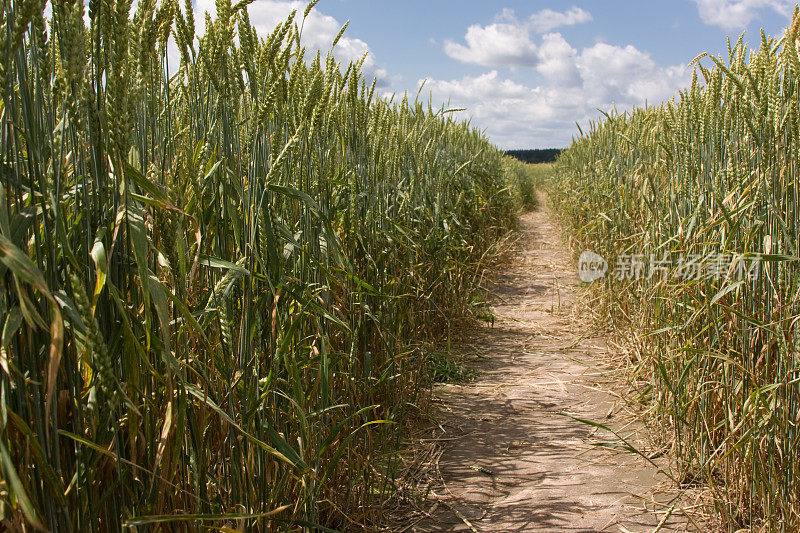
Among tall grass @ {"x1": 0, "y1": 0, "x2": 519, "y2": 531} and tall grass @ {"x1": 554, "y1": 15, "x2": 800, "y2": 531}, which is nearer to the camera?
tall grass @ {"x1": 0, "y1": 0, "x2": 519, "y2": 531}

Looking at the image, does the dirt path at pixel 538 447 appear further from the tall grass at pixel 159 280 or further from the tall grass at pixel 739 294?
the tall grass at pixel 159 280

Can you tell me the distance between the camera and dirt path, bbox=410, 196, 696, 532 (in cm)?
180

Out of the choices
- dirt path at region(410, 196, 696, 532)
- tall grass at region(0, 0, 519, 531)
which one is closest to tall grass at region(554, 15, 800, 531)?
dirt path at region(410, 196, 696, 532)

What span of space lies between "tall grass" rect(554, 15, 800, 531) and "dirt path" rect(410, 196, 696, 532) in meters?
0.21

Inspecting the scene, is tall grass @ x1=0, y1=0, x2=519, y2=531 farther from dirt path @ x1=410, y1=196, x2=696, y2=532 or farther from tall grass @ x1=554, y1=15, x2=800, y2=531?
tall grass @ x1=554, y1=15, x2=800, y2=531

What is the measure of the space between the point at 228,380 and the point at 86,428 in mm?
211

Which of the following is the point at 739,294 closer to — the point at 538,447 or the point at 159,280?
the point at 538,447

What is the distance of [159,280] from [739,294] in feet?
4.89

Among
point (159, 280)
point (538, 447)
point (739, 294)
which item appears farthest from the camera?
point (538, 447)

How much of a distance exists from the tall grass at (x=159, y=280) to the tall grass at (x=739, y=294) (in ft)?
3.20

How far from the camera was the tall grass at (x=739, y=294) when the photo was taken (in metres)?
1.47

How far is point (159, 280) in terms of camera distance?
92 centimetres

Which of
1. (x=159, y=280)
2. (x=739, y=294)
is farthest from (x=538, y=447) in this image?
(x=159, y=280)

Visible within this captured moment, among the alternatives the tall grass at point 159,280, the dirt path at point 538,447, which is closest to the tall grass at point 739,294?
the dirt path at point 538,447
